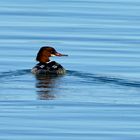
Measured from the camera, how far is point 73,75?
2077 centimetres

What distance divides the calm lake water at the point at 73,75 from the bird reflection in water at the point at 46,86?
2 centimetres

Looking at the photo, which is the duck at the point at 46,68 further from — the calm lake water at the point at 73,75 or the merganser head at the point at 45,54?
the calm lake water at the point at 73,75

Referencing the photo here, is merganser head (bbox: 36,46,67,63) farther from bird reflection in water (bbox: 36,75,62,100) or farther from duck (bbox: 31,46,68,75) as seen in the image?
bird reflection in water (bbox: 36,75,62,100)

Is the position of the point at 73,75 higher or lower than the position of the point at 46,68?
lower

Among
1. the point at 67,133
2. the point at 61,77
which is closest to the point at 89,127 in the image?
the point at 67,133

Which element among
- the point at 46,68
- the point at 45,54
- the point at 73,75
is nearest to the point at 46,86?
the point at 73,75

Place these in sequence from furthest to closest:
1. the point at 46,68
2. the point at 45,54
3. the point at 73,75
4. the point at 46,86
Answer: the point at 45,54 < the point at 46,68 < the point at 73,75 < the point at 46,86

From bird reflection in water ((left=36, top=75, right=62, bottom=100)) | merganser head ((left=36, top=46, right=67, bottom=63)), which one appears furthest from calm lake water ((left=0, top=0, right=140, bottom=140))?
merganser head ((left=36, top=46, right=67, bottom=63))

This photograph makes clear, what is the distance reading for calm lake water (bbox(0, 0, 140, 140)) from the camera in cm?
1611

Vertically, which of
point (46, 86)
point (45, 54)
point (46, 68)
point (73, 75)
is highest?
point (45, 54)

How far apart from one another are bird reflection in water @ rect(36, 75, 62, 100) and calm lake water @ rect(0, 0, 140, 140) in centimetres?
2

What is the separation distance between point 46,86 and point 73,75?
1.28 m

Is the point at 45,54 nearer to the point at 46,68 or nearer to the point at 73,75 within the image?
the point at 46,68
